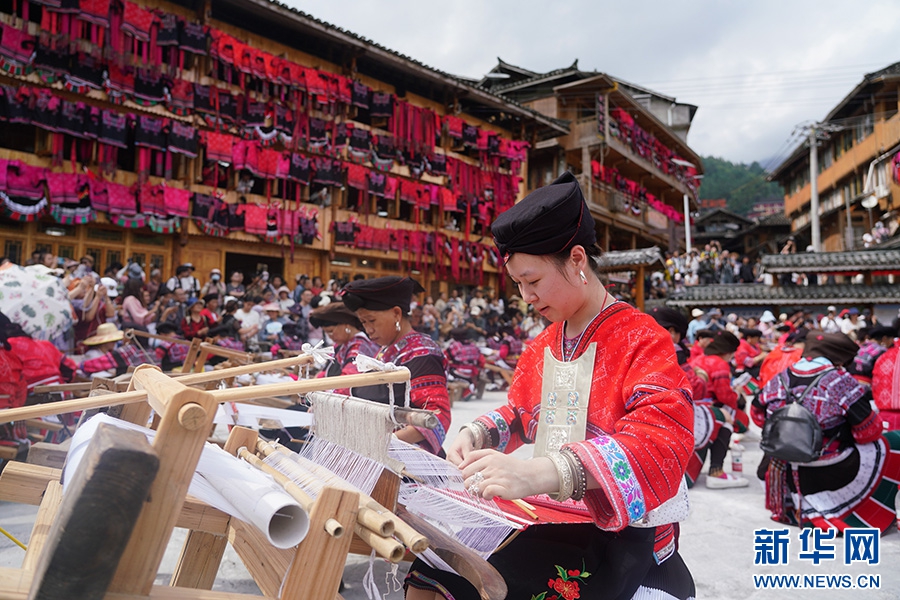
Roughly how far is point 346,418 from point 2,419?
0.89 meters

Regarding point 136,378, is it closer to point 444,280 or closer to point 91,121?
point 91,121

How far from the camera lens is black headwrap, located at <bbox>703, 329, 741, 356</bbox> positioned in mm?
5781

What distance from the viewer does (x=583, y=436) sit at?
1.64 metres

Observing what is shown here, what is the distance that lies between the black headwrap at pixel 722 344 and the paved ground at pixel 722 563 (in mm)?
1688

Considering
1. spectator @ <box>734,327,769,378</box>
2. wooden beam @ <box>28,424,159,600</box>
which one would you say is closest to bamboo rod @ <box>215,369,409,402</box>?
wooden beam @ <box>28,424,159,600</box>

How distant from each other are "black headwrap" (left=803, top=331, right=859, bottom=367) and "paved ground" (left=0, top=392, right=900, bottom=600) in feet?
4.27

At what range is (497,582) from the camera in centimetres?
126

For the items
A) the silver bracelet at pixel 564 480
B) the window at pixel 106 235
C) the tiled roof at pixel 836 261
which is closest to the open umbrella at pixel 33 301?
the silver bracelet at pixel 564 480

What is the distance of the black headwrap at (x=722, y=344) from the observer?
578cm

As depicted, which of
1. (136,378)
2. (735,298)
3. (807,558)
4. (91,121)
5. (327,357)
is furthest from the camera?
(735,298)

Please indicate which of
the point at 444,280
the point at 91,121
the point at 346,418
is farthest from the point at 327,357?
the point at 444,280

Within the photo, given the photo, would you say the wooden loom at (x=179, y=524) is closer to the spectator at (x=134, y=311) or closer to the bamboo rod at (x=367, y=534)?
the bamboo rod at (x=367, y=534)

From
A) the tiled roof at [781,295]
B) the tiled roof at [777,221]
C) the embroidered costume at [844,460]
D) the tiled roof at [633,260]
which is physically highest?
the tiled roof at [777,221]

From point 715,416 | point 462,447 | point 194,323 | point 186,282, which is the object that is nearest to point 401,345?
point 462,447
